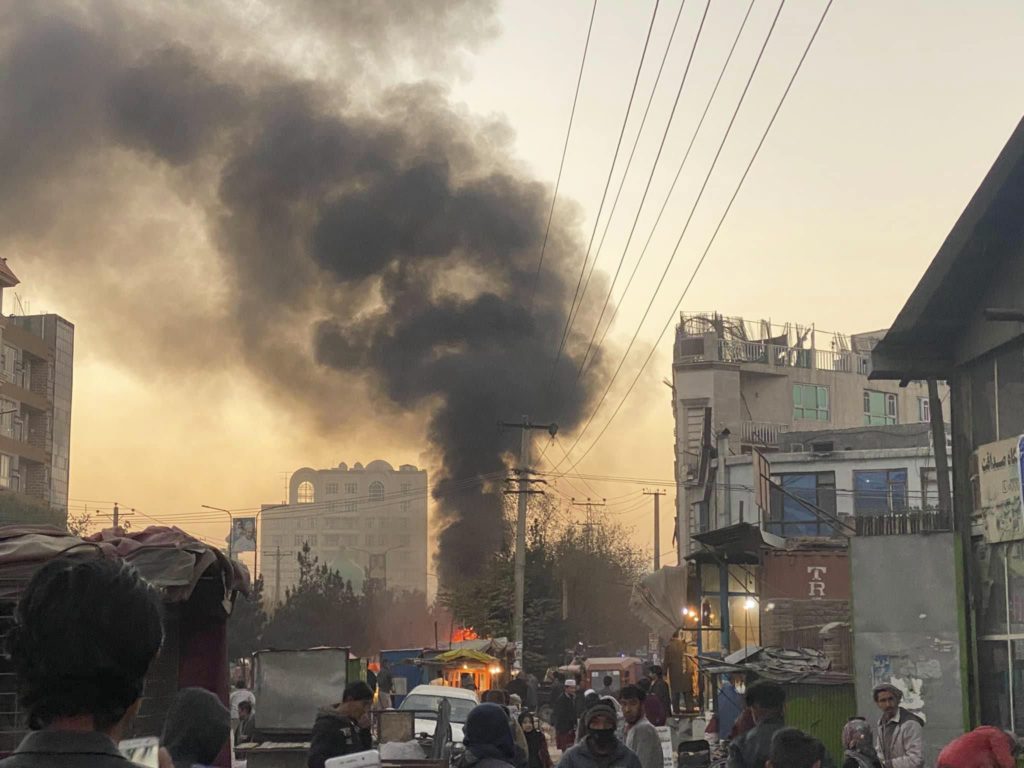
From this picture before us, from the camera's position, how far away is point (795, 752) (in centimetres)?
632

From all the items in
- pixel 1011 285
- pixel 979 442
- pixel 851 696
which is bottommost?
pixel 851 696

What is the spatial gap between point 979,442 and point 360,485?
540ft

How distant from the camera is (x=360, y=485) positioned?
17700 cm

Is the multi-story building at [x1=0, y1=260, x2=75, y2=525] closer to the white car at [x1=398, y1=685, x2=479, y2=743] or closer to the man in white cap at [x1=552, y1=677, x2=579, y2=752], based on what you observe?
the white car at [x1=398, y1=685, x2=479, y2=743]

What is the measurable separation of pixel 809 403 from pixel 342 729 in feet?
179

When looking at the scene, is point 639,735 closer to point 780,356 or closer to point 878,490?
point 878,490

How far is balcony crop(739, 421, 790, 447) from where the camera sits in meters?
57.7

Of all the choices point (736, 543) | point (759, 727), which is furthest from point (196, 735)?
point (736, 543)

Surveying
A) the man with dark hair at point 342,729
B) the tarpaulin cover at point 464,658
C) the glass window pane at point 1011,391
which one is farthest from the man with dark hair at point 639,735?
the tarpaulin cover at point 464,658

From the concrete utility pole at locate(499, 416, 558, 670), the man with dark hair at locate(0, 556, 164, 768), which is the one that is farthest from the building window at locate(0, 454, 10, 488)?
the man with dark hair at locate(0, 556, 164, 768)

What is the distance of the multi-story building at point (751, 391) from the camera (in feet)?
193

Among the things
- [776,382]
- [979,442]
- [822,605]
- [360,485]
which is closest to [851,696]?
[979,442]

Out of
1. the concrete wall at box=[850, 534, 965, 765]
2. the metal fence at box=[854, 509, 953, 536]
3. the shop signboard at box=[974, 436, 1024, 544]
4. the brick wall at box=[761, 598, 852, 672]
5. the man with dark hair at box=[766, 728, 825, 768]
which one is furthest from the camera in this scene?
the brick wall at box=[761, 598, 852, 672]

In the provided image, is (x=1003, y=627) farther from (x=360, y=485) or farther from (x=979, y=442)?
(x=360, y=485)
